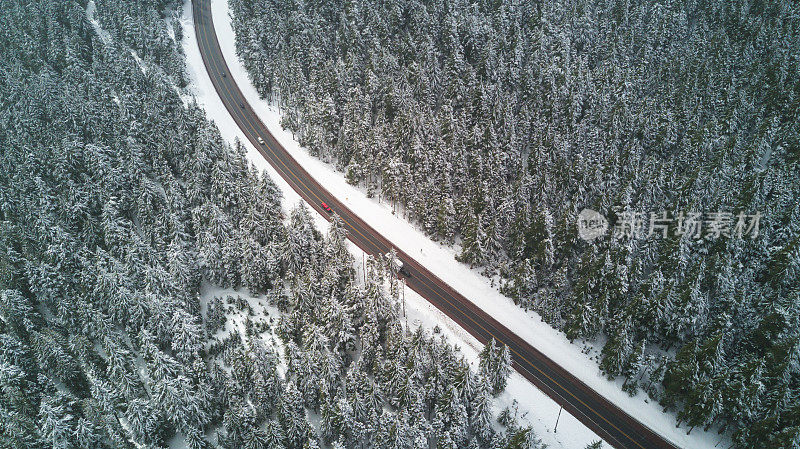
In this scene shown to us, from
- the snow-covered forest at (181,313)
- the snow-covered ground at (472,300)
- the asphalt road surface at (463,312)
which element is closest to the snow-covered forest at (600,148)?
the snow-covered ground at (472,300)

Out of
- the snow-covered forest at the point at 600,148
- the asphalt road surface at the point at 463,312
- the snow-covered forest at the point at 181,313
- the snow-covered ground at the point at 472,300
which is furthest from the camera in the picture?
the snow-covered forest at the point at 600,148

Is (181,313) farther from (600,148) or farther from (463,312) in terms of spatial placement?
(600,148)

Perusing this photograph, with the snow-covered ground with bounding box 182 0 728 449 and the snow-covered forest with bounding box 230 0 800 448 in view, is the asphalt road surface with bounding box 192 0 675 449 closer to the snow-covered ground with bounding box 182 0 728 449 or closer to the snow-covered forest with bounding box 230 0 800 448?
the snow-covered ground with bounding box 182 0 728 449

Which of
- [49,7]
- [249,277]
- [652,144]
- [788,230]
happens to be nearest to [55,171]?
[249,277]

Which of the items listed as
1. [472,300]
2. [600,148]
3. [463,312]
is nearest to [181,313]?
[463,312]

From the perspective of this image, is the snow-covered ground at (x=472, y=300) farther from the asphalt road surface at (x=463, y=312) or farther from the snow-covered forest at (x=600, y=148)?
the snow-covered forest at (x=600, y=148)

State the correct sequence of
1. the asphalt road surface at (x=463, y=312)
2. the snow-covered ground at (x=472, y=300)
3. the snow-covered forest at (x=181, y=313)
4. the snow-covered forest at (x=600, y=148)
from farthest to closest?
the snow-covered forest at (x=600, y=148), the asphalt road surface at (x=463, y=312), the snow-covered ground at (x=472, y=300), the snow-covered forest at (x=181, y=313)
